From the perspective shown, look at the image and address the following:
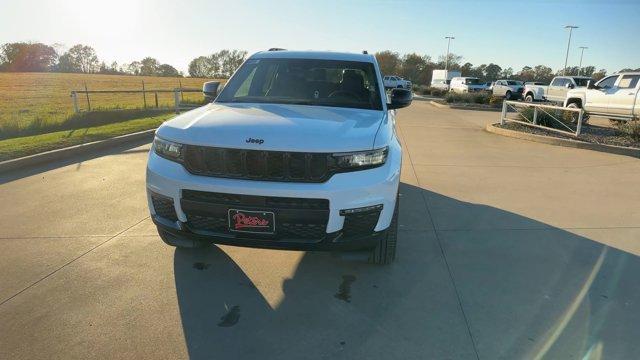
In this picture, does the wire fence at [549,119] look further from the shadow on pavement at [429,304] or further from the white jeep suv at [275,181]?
the white jeep suv at [275,181]

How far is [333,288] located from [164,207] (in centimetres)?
141

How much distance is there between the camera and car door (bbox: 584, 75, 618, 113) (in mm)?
15039

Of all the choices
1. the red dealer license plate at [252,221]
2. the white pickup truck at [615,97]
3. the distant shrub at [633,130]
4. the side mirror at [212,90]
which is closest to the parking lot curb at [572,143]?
the distant shrub at [633,130]

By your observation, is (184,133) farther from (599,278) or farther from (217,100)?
(599,278)

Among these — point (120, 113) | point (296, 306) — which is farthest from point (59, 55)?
point (296, 306)

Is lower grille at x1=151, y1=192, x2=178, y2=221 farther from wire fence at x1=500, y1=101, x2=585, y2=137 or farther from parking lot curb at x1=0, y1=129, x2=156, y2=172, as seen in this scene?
wire fence at x1=500, y1=101, x2=585, y2=137

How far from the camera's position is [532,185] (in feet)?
21.7

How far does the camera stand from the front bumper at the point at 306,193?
286 cm

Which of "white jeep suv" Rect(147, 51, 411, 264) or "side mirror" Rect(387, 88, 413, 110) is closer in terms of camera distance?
"white jeep suv" Rect(147, 51, 411, 264)

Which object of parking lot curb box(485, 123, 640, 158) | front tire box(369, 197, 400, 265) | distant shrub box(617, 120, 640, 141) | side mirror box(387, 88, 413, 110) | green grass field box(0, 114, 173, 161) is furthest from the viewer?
distant shrub box(617, 120, 640, 141)

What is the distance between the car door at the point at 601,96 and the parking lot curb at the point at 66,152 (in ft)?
48.2

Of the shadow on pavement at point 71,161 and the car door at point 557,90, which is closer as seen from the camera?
the shadow on pavement at point 71,161

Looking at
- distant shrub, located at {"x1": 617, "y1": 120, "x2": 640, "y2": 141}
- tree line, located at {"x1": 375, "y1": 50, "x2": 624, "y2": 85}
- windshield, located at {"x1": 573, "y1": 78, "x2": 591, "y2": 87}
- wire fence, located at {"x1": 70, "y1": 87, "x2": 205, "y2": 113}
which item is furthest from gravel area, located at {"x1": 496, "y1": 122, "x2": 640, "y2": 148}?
tree line, located at {"x1": 375, "y1": 50, "x2": 624, "y2": 85}

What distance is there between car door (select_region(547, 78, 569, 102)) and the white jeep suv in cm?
2551
